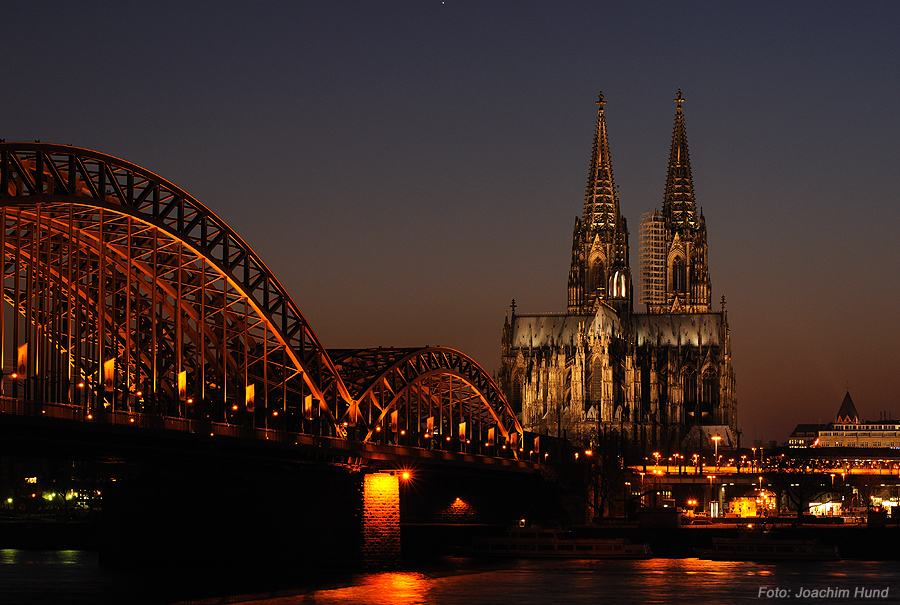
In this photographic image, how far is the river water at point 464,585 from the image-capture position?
6744cm

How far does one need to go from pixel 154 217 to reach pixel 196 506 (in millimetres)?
23531

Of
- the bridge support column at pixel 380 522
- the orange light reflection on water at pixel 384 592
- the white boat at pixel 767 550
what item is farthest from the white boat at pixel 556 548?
the orange light reflection on water at pixel 384 592

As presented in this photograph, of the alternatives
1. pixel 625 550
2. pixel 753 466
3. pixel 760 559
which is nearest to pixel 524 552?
pixel 625 550

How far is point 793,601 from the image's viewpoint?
69312mm

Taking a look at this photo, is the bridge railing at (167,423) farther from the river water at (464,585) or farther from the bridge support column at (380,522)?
the river water at (464,585)

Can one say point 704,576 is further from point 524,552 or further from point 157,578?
point 157,578

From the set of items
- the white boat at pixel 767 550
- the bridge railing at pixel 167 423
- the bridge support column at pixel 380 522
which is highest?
the bridge railing at pixel 167 423

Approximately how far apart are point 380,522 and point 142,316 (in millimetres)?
17235

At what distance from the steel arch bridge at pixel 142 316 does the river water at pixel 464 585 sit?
8330 millimetres

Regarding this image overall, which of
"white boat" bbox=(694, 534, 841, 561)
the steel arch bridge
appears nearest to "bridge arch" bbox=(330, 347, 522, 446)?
the steel arch bridge

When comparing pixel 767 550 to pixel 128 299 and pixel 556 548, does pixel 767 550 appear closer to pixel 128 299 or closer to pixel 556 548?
pixel 556 548

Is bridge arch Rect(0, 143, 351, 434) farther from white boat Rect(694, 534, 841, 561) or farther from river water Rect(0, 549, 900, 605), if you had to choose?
white boat Rect(694, 534, 841, 561)

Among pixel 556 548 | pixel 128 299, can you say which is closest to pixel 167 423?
pixel 128 299

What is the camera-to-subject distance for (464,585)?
252 ft
